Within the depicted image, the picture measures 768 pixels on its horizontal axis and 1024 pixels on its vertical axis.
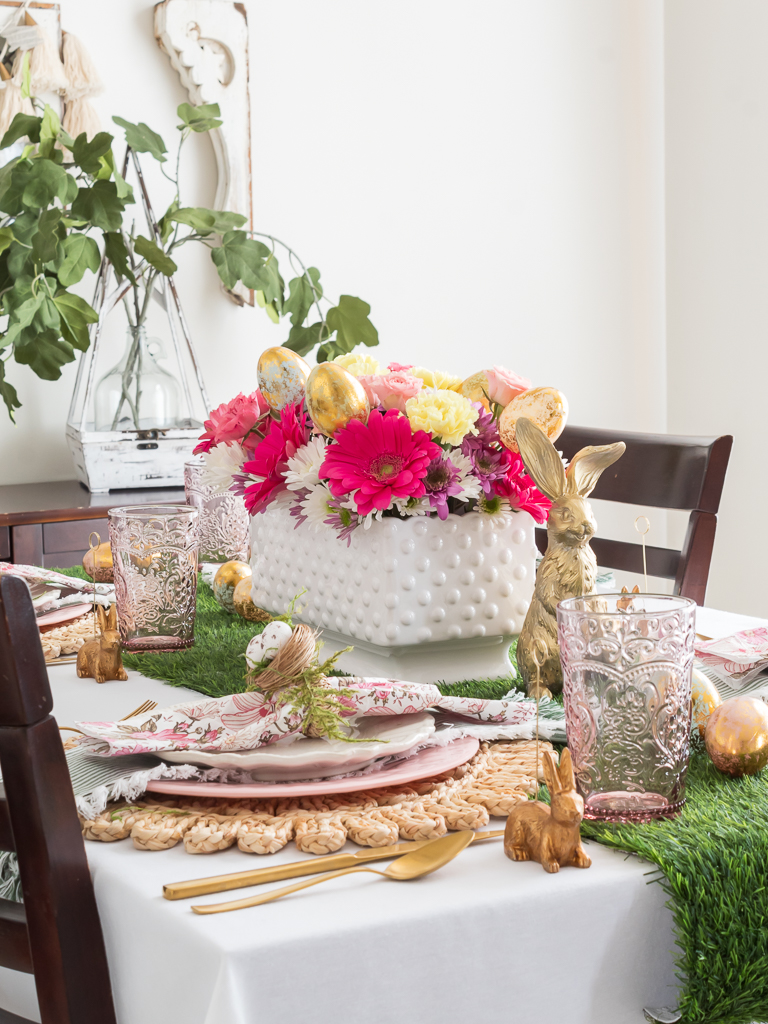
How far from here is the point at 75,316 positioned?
2062 mm

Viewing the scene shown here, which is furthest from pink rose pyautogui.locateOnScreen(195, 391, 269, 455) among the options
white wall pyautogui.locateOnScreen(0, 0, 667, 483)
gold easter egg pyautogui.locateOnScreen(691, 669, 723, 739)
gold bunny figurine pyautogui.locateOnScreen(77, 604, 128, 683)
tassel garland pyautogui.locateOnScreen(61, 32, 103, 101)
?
tassel garland pyautogui.locateOnScreen(61, 32, 103, 101)

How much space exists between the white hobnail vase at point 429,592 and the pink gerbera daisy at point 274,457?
2.4 inches

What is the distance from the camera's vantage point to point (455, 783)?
2.08 feet

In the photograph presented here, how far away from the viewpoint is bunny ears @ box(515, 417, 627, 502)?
795 mm

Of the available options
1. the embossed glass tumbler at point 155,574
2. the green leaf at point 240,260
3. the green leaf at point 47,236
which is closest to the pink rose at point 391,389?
the embossed glass tumbler at point 155,574

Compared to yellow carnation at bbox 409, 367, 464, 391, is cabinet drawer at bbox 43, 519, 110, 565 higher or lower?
lower

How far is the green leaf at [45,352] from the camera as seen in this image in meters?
2.08

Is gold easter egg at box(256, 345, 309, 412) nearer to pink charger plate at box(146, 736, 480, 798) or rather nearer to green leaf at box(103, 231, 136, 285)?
pink charger plate at box(146, 736, 480, 798)

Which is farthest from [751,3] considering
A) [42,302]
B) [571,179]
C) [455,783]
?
[455,783]

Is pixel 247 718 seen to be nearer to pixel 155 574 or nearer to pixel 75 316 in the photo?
pixel 155 574

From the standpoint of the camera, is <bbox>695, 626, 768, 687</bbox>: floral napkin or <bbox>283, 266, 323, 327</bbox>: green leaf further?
<bbox>283, 266, 323, 327</bbox>: green leaf

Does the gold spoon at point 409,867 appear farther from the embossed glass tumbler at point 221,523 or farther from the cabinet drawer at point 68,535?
the cabinet drawer at point 68,535

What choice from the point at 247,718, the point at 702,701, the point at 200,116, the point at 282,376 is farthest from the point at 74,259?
the point at 702,701

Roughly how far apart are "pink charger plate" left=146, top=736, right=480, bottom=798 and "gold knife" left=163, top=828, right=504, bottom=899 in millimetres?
66
